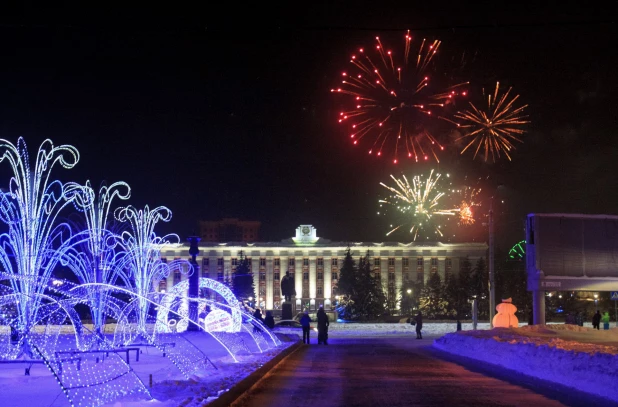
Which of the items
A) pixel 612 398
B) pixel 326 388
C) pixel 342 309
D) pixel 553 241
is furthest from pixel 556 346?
pixel 342 309

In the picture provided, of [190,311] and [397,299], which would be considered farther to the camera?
[397,299]

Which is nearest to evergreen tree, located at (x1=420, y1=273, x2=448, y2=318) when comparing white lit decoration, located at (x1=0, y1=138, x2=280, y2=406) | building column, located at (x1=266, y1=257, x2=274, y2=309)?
building column, located at (x1=266, y1=257, x2=274, y2=309)

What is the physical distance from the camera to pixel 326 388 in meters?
13.7

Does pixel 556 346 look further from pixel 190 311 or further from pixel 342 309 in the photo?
pixel 342 309

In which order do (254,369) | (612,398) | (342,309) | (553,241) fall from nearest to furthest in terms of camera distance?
(612,398)
(254,369)
(553,241)
(342,309)

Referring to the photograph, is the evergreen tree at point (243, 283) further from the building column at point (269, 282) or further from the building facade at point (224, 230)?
the building facade at point (224, 230)

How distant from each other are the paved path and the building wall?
98.9 metres

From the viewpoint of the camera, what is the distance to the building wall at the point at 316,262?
387 feet

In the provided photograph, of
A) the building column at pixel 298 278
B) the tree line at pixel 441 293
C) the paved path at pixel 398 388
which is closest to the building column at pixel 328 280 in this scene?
the building column at pixel 298 278

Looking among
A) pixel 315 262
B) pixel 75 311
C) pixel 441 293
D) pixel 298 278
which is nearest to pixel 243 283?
pixel 298 278

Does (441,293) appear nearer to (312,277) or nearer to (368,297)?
(368,297)

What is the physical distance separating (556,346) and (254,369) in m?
6.22

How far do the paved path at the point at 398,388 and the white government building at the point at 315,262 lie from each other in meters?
98.9

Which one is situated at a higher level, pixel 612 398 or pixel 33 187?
pixel 33 187
